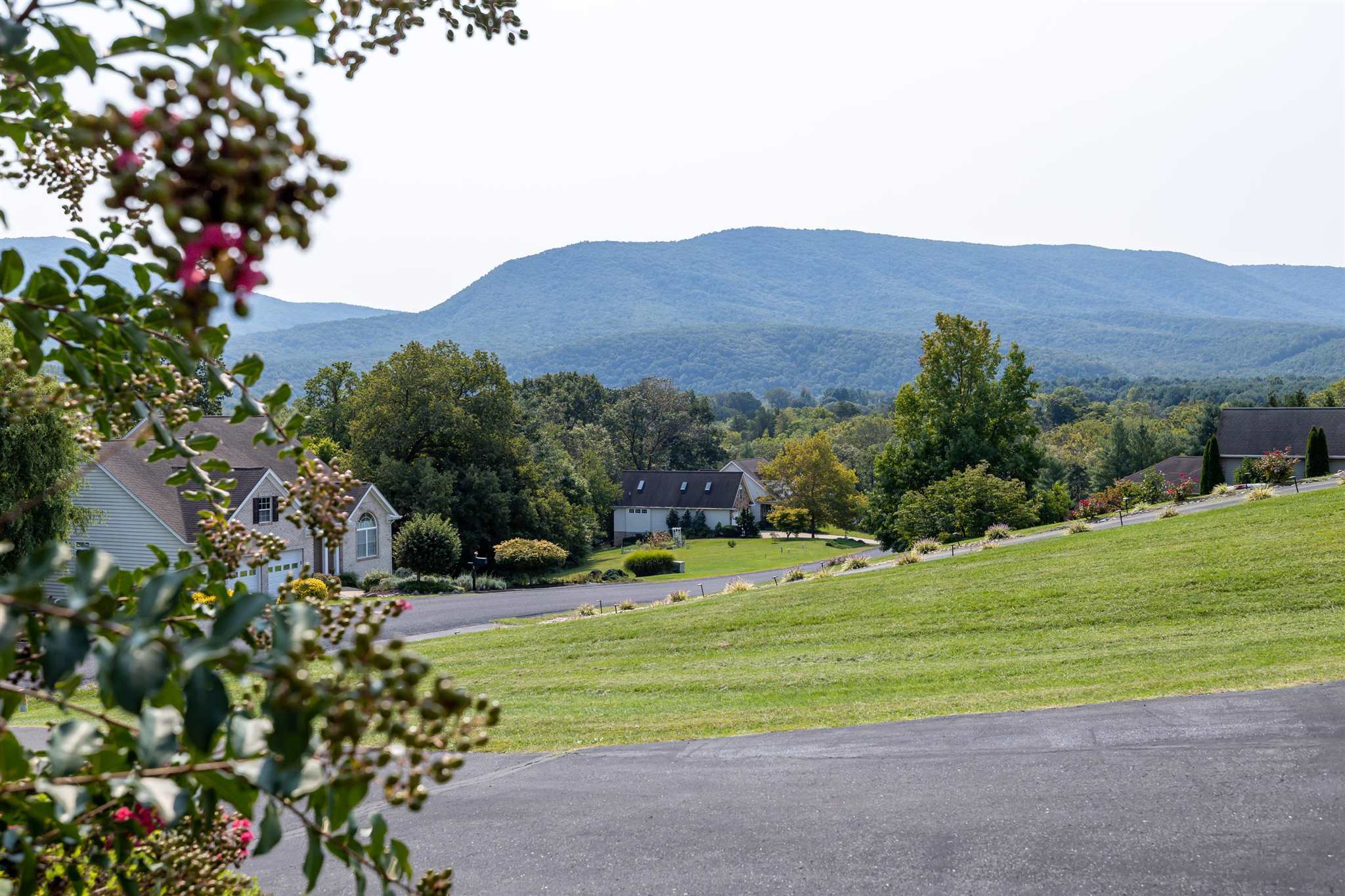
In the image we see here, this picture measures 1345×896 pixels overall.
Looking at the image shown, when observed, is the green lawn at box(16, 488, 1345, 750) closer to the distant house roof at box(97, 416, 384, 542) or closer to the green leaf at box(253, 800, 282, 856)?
the green leaf at box(253, 800, 282, 856)

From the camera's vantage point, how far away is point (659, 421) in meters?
97.1

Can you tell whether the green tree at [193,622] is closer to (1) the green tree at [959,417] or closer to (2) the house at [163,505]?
(2) the house at [163,505]

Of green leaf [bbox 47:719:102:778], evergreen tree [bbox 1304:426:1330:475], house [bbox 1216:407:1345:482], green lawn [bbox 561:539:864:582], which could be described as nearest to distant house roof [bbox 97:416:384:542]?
green lawn [bbox 561:539:864:582]

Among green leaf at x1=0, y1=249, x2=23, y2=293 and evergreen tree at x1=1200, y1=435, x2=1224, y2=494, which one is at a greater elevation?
green leaf at x1=0, y1=249, x2=23, y2=293

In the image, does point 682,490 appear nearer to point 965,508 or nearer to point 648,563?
point 648,563

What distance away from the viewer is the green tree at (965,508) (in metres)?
34.7

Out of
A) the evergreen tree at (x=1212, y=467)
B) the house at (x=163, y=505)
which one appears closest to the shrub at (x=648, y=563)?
the house at (x=163, y=505)

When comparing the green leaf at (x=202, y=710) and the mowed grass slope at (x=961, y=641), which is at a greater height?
the green leaf at (x=202, y=710)

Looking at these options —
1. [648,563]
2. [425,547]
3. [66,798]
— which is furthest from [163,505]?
[66,798]

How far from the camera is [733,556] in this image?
62312mm

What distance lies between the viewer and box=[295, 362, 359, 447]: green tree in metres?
56.2

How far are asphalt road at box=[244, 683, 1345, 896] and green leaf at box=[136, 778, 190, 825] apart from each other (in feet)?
20.9

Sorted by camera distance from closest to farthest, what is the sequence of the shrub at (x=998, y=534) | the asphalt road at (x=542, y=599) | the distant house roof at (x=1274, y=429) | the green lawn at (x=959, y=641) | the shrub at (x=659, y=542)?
the green lawn at (x=959, y=641), the asphalt road at (x=542, y=599), the shrub at (x=998, y=534), the distant house roof at (x=1274, y=429), the shrub at (x=659, y=542)

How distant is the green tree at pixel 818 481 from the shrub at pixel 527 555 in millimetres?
30629
